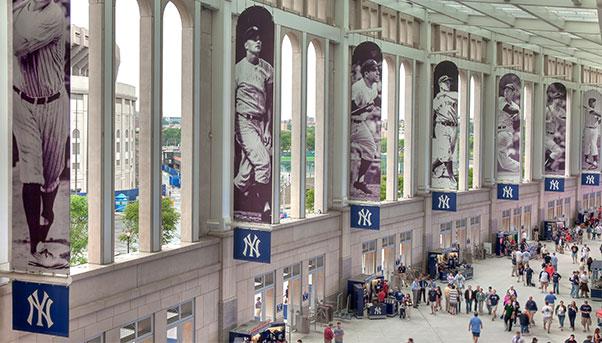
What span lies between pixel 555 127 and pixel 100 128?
1366 inches

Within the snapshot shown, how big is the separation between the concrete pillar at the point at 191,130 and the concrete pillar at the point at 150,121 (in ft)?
6.21

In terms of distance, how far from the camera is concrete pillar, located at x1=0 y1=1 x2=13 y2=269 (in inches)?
620

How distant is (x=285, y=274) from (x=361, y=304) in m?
4.22

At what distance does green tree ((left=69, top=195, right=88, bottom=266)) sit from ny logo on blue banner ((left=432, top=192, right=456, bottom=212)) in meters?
16.3

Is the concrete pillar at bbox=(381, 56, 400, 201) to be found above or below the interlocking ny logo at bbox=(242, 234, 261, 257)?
above

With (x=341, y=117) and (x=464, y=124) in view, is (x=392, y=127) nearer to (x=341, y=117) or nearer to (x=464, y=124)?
(x=341, y=117)

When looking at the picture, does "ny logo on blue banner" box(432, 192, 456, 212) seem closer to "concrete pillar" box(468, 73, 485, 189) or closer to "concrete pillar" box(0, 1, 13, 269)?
"concrete pillar" box(468, 73, 485, 189)

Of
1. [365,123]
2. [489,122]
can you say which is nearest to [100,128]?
[365,123]

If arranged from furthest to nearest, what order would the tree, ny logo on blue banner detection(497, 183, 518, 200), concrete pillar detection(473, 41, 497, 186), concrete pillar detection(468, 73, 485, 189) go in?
concrete pillar detection(473, 41, 497, 186), concrete pillar detection(468, 73, 485, 189), ny logo on blue banner detection(497, 183, 518, 200), the tree

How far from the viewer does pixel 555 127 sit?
47000 mm

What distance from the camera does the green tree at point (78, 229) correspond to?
30688 millimetres

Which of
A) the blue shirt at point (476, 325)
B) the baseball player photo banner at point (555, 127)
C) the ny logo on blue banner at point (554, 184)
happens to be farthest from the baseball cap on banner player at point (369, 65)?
the ny logo on blue banner at point (554, 184)

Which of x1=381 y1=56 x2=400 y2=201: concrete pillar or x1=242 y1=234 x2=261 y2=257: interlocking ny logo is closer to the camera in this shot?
x1=242 y1=234 x2=261 y2=257: interlocking ny logo

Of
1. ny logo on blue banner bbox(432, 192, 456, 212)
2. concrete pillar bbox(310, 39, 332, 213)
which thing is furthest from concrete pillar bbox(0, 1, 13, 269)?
ny logo on blue banner bbox(432, 192, 456, 212)
